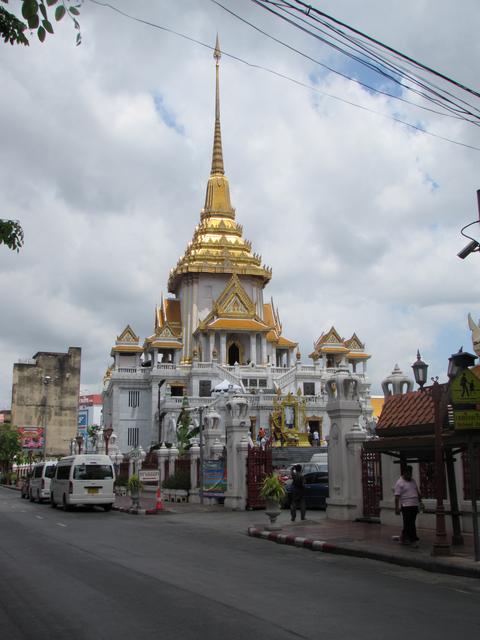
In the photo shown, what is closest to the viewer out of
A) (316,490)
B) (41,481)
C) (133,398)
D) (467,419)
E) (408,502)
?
(467,419)

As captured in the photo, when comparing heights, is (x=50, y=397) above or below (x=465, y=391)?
above

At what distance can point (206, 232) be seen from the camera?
72938mm

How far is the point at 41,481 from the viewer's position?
32.2 meters

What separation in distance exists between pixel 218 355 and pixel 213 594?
54.7 m

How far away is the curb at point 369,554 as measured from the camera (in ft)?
37.9

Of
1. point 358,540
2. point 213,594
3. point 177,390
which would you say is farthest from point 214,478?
point 177,390

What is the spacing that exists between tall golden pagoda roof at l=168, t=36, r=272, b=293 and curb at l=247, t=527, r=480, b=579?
53354 mm

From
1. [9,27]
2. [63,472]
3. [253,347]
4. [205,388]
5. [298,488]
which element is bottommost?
[298,488]

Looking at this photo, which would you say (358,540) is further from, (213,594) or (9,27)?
(9,27)

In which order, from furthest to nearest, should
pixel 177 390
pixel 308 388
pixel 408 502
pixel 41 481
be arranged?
pixel 177 390, pixel 308 388, pixel 41 481, pixel 408 502

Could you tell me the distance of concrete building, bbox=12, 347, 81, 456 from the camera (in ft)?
272

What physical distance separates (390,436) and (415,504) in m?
2.43

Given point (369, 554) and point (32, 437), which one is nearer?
point (369, 554)

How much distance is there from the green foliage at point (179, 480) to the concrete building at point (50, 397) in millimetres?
53075
